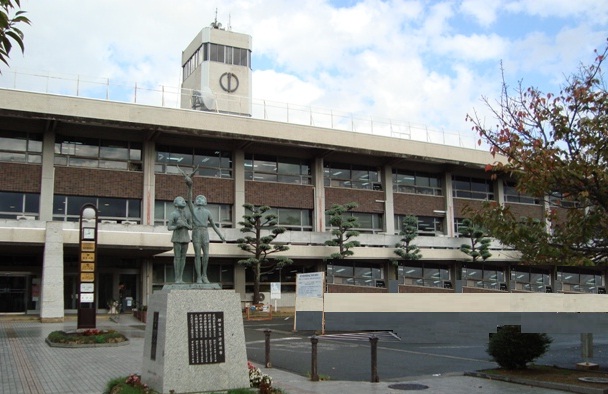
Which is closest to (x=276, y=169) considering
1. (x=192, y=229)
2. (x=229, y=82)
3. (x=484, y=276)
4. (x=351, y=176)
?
(x=351, y=176)

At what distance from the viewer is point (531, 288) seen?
47.3m

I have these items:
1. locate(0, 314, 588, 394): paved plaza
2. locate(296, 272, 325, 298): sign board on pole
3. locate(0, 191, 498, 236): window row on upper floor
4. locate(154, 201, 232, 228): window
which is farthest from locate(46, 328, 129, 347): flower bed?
locate(154, 201, 232, 228): window

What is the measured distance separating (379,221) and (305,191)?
21.0 feet

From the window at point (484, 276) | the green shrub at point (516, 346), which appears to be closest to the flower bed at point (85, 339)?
the green shrub at point (516, 346)

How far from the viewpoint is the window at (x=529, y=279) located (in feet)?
154

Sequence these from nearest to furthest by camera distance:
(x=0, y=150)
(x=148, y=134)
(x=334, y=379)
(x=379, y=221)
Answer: (x=334, y=379) < (x=0, y=150) < (x=148, y=134) < (x=379, y=221)

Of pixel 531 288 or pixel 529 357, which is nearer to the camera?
pixel 529 357

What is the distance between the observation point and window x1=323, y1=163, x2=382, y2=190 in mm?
41250

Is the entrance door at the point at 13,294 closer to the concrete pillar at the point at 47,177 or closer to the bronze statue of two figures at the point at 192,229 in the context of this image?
the concrete pillar at the point at 47,177

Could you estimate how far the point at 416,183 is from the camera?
147 feet

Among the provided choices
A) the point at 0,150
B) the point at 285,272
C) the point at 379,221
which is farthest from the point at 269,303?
the point at 0,150

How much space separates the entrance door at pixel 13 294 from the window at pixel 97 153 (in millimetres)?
6736

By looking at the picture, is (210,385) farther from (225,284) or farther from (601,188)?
(225,284)

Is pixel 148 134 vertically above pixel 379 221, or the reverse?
pixel 148 134
